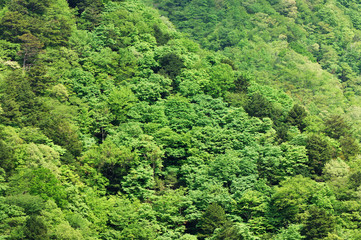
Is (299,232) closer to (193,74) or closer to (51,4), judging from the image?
(193,74)

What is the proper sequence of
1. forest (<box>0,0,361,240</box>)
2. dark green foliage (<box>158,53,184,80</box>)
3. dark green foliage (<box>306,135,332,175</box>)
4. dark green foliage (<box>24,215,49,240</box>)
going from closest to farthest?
dark green foliage (<box>24,215,49,240</box>) < forest (<box>0,0,361,240</box>) < dark green foliage (<box>306,135,332,175</box>) < dark green foliage (<box>158,53,184,80</box>)

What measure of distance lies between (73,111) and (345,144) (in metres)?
34.9

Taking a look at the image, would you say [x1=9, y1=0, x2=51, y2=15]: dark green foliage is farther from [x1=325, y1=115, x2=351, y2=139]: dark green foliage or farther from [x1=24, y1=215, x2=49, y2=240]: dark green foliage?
[x1=24, y1=215, x2=49, y2=240]: dark green foliage

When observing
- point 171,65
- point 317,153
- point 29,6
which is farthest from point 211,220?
point 29,6

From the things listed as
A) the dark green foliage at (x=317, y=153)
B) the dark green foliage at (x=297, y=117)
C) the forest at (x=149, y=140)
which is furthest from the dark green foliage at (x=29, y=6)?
the dark green foliage at (x=317, y=153)

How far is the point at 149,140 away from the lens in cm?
8319

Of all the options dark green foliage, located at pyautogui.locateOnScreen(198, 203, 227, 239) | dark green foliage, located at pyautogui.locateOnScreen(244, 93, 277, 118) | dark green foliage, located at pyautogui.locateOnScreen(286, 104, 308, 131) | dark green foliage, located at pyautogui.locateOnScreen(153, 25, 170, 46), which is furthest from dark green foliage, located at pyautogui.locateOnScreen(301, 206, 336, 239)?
dark green foliage, located at pyautogui.locateOnScreen(153, 25, 170, 46)

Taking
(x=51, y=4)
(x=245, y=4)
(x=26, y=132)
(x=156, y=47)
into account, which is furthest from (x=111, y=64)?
(x=245, y=4)

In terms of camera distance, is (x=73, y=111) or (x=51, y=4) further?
(x=51, y=4)

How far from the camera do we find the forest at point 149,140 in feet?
235

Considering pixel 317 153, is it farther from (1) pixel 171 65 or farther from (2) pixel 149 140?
(1) pixel 171 65

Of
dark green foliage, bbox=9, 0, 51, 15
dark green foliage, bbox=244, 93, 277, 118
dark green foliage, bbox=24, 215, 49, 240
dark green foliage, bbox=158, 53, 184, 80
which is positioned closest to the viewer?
dark green foliage, bbox=24, 215, 49, 240

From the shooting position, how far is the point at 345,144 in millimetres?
89312

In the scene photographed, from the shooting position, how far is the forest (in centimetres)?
7150
